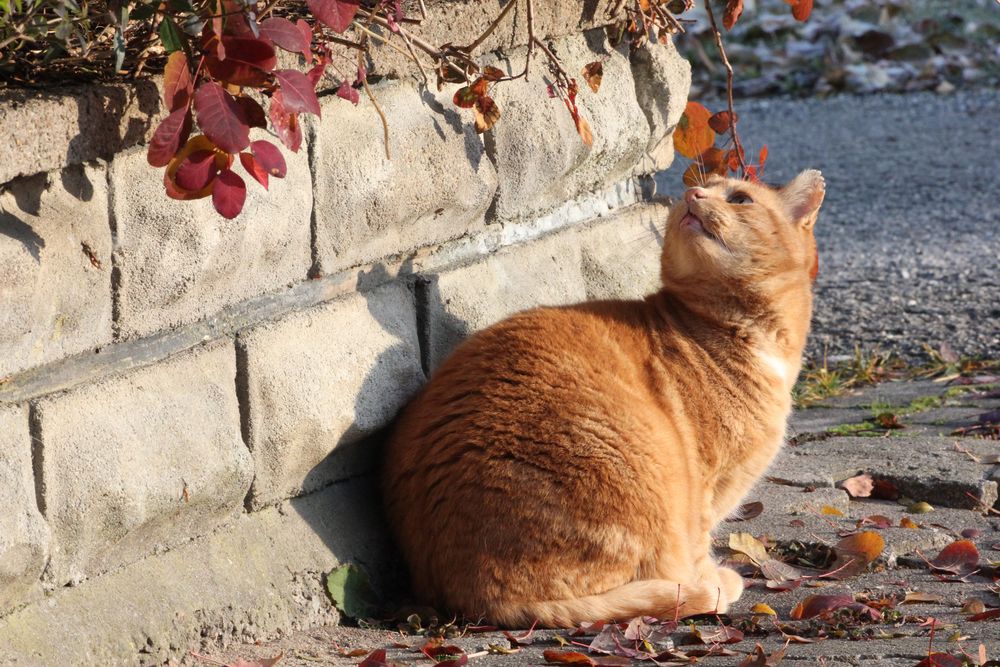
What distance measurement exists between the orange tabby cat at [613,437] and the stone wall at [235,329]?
192 millimetres

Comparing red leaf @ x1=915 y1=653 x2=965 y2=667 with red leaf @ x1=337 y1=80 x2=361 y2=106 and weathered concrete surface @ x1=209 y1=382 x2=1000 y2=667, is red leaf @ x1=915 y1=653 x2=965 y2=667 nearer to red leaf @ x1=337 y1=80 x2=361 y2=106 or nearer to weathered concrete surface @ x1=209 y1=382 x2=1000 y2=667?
weathered concrete surface @ x1=209 y1=382 x2=1000 y2=667

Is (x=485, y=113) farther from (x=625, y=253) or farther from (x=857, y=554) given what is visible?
(x=857, y=554)

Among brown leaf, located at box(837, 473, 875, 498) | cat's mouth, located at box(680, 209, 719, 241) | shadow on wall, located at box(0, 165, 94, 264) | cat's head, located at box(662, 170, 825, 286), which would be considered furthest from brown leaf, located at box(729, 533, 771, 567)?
shadow on wall, located at box(0, 165, 94, 264)

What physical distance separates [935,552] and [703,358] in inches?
28.6

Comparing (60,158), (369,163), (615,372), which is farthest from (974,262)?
(60,158)

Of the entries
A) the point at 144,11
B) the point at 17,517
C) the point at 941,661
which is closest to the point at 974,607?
the point at 941,661

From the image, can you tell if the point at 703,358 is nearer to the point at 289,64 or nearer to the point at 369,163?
the point at 369,163

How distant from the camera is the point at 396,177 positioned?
8.59ft

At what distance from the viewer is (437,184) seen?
108 inches

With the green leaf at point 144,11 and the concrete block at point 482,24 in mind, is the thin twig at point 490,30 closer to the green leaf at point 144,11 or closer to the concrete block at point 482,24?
the concrete block at point 482,24

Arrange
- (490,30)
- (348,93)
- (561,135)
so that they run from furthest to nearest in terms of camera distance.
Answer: (561,135) < (490,30) < (348,93)

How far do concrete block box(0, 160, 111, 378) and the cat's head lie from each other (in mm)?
1408

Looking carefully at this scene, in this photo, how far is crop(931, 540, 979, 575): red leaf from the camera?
9.13ft

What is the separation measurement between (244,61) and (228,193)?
21 cm
